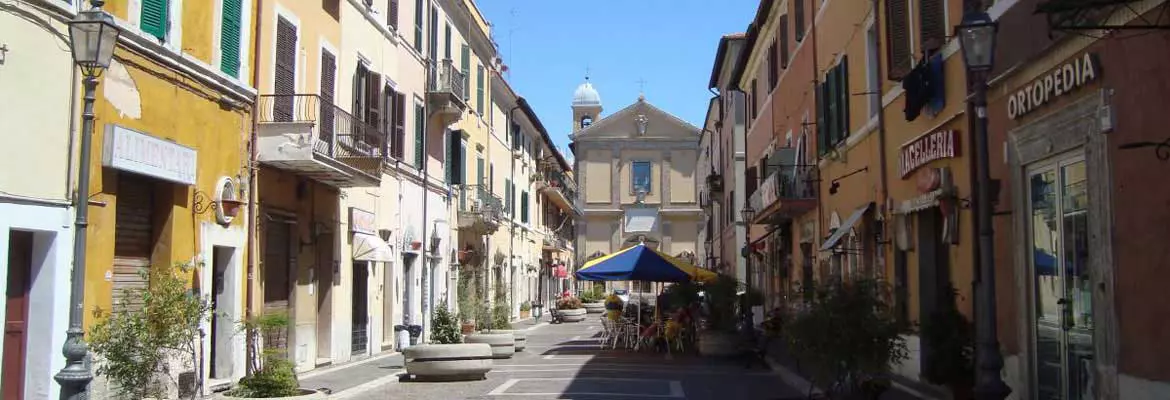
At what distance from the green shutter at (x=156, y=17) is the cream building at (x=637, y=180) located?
60120mm

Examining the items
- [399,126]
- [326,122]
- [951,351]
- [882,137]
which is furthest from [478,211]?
[951,351]

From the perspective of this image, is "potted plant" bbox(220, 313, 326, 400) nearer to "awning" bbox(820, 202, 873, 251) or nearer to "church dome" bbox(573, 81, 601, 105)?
"awning" bbox(820, 202, 873, 251)

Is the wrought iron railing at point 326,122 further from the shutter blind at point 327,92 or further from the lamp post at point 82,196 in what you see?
the lamp post at point 82,196

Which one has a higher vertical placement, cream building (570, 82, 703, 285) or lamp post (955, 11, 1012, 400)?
cream building (570, 82, 703, 285)

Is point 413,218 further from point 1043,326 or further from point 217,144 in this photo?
point 1043,326

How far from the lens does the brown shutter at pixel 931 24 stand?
12219 mm

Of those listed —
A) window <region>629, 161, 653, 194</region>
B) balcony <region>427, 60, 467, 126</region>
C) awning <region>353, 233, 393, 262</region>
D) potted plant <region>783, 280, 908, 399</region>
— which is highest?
window <region>629, 161, 653, 194</region>

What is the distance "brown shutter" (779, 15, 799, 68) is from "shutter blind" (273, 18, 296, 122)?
1222 centimetres

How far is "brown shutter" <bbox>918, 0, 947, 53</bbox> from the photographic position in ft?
40.1

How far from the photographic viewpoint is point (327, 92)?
17.1 m

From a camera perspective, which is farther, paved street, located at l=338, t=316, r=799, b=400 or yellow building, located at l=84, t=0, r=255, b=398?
paved street, located at l=338, t=316, r=799, b=400

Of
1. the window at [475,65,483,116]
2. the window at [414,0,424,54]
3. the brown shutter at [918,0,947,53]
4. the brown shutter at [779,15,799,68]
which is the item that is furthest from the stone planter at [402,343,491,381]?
the window at [475,65,483,116]

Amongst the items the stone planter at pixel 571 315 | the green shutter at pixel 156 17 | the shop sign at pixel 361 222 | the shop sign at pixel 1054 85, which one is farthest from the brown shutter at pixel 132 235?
the stone planter at pixel 571 315

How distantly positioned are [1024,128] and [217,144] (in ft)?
31.3
